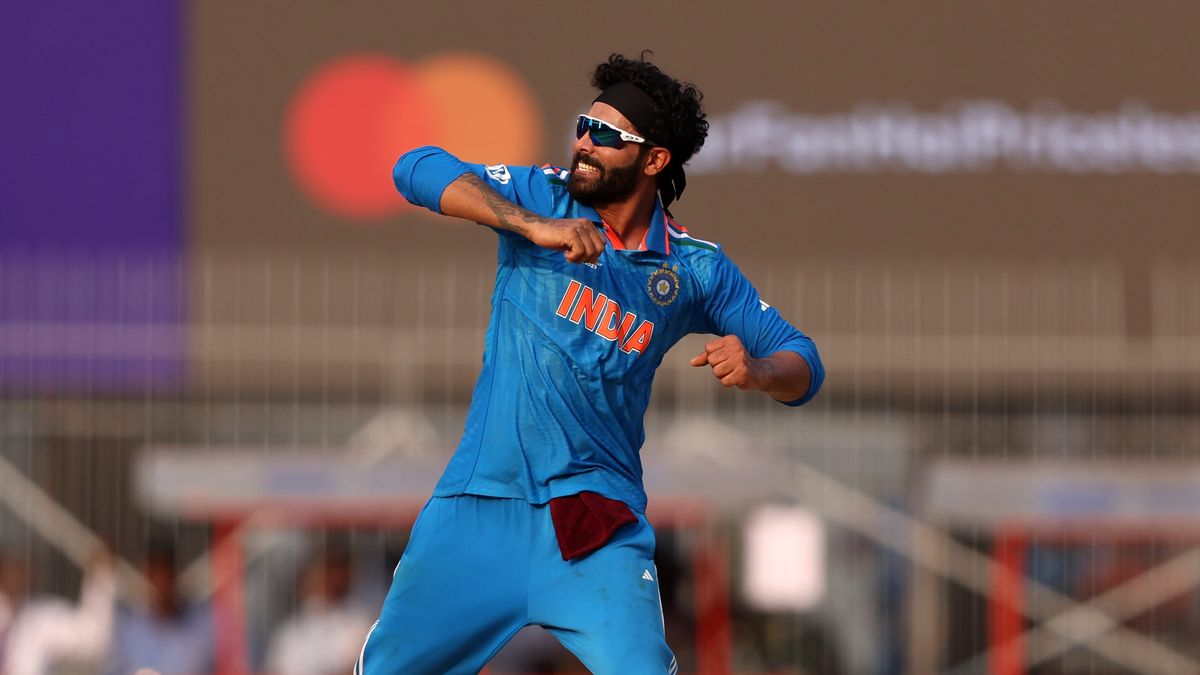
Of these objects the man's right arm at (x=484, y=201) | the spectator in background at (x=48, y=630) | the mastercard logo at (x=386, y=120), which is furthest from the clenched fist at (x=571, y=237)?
the mastercard logo at (x=386, y=120)

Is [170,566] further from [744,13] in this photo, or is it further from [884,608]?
[744,13]

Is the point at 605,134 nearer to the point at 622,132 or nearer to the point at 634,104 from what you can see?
the point at 622,132

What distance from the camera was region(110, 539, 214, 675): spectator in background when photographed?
14359mm

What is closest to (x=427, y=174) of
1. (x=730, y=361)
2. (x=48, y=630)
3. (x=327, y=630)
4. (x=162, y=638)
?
(x=730, y=361)

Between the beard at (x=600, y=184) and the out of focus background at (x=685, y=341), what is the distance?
8562mm

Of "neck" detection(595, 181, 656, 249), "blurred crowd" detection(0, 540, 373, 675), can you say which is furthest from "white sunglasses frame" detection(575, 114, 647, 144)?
"blurred crowd" detection(0, 540, 373, 675)

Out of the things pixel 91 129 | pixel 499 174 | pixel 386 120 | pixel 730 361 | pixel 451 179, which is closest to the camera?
pixel 730 361

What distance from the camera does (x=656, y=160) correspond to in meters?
6.85

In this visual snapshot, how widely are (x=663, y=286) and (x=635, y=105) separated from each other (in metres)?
0.61

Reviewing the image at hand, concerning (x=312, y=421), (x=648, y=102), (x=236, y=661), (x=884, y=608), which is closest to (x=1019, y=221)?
(x=884, y=608)

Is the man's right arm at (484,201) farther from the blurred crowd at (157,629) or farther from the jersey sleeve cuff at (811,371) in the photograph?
the blurred crowd at (157,629)

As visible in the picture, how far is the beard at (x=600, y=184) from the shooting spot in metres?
6.69

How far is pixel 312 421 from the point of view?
18078 mm

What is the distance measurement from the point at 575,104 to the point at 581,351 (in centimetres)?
1524
